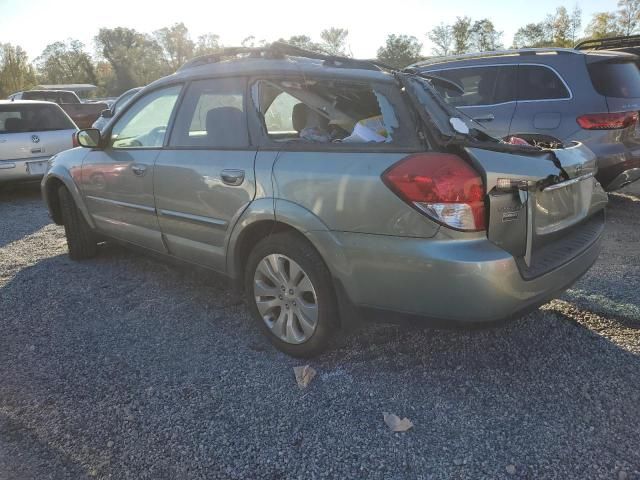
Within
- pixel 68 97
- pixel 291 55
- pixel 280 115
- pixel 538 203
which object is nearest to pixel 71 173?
pixel 280 115

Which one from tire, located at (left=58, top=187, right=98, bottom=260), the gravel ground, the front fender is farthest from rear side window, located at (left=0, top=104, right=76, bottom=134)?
the gravel ground

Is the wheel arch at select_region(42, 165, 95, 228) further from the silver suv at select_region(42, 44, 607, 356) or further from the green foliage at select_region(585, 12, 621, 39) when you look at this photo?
the green foliage at select_region(585, 12, 621, 39)

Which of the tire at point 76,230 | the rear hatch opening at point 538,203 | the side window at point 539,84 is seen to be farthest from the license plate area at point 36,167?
the rear hatch opening at point 538,203

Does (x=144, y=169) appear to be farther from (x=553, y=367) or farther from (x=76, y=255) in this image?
(x=553, y=367)

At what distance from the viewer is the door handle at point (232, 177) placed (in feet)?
10.2

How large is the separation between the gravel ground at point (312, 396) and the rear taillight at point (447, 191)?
1.82 feet

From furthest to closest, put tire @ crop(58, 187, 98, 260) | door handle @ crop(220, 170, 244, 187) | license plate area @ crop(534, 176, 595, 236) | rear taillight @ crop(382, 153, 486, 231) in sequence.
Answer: tire @ crop(58, 187, 98, 260) → door handle @ crop(220, 170, 244, 187) → license plate area @ crop(534, 176, 595, 236) → rear taillight @ crop(382, 153, 486, 231)

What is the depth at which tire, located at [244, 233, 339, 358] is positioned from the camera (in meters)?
2.84

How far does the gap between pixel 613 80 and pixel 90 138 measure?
515cm

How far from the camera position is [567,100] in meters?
5.57

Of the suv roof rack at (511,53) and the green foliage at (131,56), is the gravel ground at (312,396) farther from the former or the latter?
the green foliage at (131,56)

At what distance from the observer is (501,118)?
5914 mm

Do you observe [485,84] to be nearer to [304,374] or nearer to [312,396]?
[304,374]

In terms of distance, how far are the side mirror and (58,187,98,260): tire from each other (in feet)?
2.76
